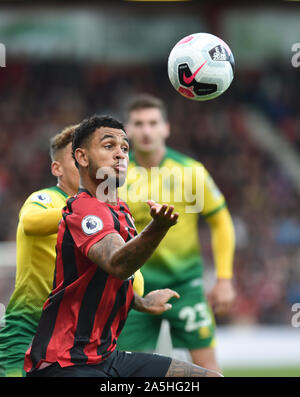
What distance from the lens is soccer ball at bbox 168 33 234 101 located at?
4.74 meters

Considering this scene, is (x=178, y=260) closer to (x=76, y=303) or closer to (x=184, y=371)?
(x=184, y=371)

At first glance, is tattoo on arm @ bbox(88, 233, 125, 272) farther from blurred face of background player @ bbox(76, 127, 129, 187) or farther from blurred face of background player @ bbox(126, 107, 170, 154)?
blurred face of background player @ bbox(126, 107, 170, 154)

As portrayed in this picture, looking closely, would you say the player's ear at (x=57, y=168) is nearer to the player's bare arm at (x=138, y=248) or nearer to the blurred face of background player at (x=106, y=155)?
the blurred face of background player at (x=106, y=155)

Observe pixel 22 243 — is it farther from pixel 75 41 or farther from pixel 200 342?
pixel 75 41

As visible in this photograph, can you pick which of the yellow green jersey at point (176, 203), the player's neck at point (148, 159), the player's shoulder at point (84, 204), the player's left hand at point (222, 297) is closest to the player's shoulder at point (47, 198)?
the player's shoulder at point (84, 204)

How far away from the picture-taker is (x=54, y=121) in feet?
54.6

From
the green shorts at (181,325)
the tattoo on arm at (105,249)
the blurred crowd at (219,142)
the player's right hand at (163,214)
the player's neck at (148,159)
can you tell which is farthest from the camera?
the blurred crowd at (219,142)

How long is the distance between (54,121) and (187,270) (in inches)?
428

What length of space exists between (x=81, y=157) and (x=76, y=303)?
2.42ft

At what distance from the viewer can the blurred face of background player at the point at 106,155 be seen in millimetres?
3596

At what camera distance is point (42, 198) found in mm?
4426

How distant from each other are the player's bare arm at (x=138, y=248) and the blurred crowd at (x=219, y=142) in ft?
32.2

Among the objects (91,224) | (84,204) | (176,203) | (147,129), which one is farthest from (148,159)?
(91,224)
